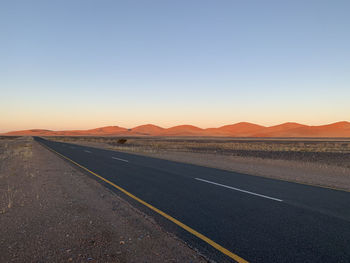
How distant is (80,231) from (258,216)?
395cm

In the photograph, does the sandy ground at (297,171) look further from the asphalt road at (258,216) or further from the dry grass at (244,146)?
the dry grass at (244,146)

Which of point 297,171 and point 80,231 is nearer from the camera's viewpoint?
point 80,231

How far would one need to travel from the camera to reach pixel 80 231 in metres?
4.63

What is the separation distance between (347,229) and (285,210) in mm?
1367

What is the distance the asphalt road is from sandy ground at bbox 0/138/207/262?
470mm

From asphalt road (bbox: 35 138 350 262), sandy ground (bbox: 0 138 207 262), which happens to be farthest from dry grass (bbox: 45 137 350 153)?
sandy ground (bbox: 0 138 207 262)

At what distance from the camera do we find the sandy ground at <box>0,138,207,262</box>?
12.2 feet

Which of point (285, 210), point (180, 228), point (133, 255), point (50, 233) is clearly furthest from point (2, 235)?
point (285, 210)

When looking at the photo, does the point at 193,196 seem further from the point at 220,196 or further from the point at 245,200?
the point at 245,200

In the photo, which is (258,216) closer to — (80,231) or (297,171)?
(80,231)

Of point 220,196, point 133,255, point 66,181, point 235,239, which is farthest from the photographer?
point 66,181

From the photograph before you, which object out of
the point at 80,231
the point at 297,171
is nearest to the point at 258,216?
the point at 80,231

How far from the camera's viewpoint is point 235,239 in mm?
4227

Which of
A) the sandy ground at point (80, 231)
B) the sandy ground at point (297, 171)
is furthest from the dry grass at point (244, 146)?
the sandy ground at point (80, 231)
